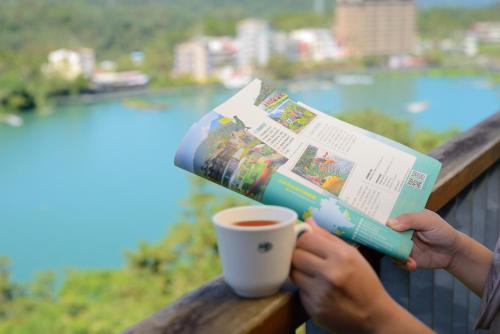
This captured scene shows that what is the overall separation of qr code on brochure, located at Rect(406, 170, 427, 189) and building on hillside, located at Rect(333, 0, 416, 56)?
37.1m

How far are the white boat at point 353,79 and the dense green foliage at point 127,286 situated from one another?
18.8 metres

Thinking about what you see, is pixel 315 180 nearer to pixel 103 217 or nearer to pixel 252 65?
pixel 103 217

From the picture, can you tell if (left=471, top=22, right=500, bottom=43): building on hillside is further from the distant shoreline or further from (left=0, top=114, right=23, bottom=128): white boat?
(left=0, top=114, right=23, bottom=128): white boat

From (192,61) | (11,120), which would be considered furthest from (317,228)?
(192,61)

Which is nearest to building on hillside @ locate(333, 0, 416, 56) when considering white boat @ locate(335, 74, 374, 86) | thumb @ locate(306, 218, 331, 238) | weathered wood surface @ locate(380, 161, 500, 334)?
white boat @ locate(335, 74, 374, 86)

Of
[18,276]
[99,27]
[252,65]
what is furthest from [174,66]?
Result: [18,276]

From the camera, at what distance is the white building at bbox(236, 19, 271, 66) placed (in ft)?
108

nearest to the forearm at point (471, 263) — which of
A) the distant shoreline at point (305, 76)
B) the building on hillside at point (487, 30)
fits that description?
the distant shoreline at point (305, 76)

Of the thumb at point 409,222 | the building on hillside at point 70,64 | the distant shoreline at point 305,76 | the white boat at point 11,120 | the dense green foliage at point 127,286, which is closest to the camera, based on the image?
the thumb at point 409,222

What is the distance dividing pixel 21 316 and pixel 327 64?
25392mm

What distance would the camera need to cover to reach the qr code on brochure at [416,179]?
62 centimetres

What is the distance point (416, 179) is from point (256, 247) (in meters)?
0.26

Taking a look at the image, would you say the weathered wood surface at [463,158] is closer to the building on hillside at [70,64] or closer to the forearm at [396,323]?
the forearm at [396,323]

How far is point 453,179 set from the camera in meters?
0.82
